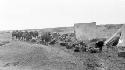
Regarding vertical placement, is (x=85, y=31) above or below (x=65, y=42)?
above

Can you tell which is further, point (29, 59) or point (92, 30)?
point (92, 30)

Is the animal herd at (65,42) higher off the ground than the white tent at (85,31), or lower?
lower

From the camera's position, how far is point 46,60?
42.7ft

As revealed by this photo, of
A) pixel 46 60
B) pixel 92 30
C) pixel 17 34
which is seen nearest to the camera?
pixel 46 60

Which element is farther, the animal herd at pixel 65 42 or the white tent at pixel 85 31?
the white tent at pixel 85 31

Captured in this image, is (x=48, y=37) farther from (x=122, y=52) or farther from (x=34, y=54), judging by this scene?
(x=122, y=52)

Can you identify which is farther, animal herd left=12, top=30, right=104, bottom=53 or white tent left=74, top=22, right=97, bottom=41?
white tent left=74, top=22, right=97, bottom=41

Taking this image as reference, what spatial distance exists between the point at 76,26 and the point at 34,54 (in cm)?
1155

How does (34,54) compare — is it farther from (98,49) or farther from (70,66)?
(98,49)

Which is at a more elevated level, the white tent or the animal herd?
the white tent

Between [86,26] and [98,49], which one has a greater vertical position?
[86,26]

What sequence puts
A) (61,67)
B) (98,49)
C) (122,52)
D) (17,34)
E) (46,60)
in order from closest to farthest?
(61,67) → (46,60) → (122,52) → (98,49) → (17,34)

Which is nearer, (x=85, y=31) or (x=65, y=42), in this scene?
(x=85, y=31)

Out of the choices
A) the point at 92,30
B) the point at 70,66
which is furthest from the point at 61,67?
the point at 92,30
